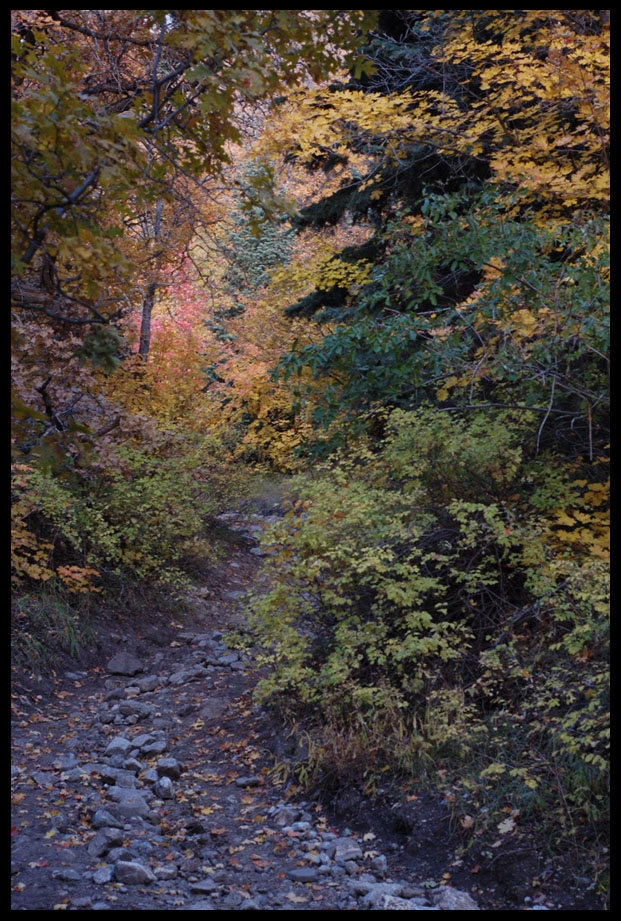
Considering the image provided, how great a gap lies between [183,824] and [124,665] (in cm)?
279

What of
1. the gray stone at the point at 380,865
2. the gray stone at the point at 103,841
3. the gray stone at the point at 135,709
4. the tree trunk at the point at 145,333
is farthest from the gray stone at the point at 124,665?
the tree trunk at the point at 145,333

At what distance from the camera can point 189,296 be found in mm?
13250

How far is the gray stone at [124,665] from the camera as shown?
6.60 m

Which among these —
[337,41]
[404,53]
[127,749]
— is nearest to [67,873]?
[127,749]

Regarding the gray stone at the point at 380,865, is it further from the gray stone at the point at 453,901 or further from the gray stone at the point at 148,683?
the gray stone at the point at 148,683

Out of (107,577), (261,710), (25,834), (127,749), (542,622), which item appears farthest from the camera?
(107,577)

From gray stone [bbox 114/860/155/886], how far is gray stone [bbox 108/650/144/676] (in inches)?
128

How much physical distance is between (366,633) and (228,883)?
5.31ft

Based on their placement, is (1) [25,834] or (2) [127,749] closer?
(1) [25,834]

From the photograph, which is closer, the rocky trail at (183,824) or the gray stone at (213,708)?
the rocky trail at (183,824)

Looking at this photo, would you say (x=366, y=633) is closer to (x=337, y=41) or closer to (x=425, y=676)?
(x=425, y=676)

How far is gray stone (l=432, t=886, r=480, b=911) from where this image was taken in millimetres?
3166

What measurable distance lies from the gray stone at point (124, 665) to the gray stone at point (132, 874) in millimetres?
3251

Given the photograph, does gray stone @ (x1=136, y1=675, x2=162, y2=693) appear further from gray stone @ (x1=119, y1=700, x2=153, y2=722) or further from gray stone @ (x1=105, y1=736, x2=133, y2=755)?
gray stone @ (x1=105, y1=736, x2=133, y2=755)
